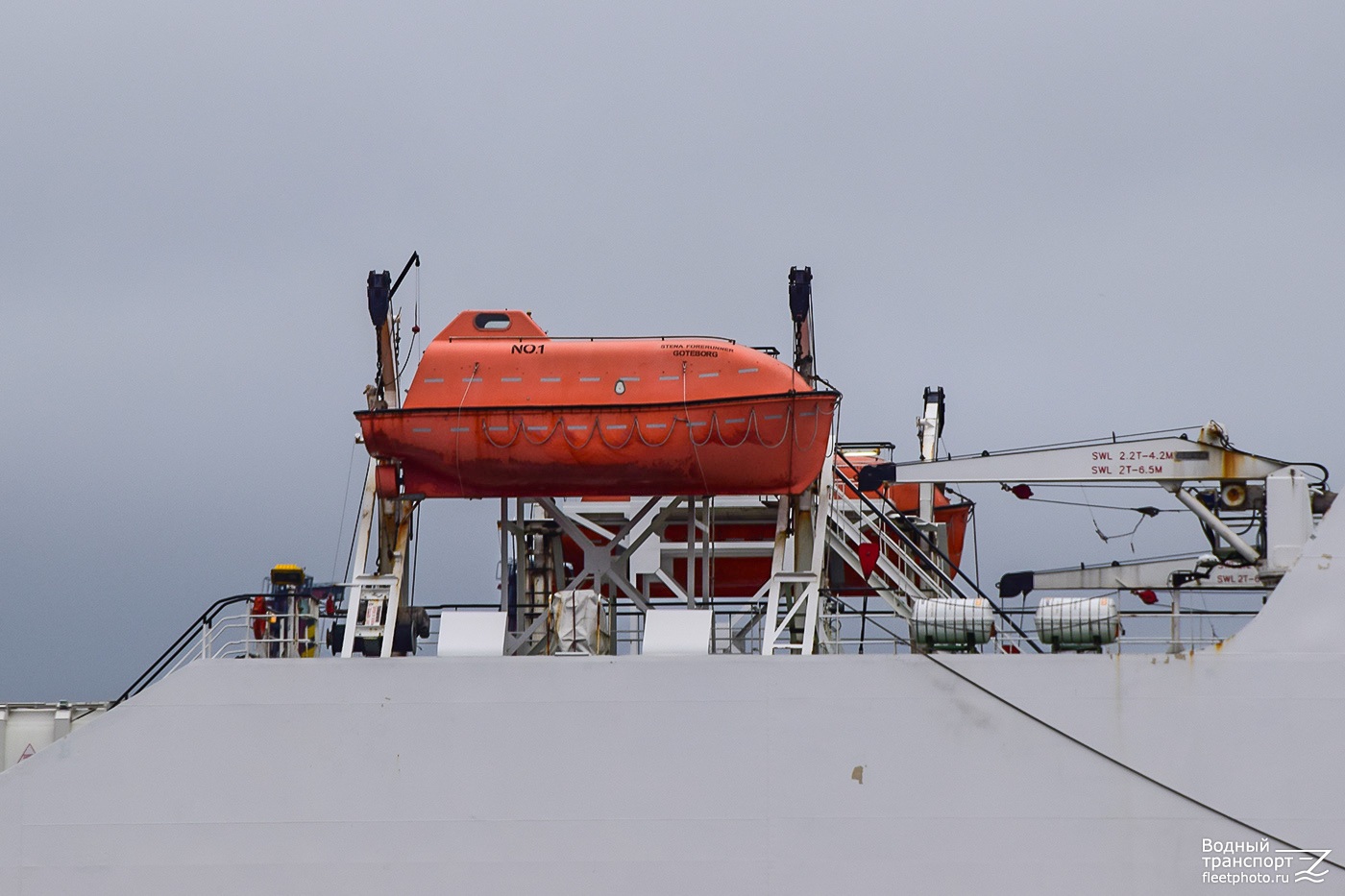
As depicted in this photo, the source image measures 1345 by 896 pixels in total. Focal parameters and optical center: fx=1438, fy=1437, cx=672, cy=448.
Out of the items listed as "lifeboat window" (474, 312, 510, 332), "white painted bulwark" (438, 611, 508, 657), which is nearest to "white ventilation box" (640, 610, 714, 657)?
"white painted bulwark" (438, 611, 508, 657)

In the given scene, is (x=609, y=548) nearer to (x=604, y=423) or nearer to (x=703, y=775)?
(x=604, y=423)

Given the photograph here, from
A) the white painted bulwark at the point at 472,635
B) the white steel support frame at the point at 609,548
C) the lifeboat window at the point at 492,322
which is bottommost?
the white painted bulwark at the point at 472,635

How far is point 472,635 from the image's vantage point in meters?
14.0

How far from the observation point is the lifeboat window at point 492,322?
53.4ft

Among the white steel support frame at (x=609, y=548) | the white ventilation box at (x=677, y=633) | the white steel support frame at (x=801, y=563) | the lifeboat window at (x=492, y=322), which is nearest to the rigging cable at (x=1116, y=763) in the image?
the white steel support frame at (x=801, y=563)

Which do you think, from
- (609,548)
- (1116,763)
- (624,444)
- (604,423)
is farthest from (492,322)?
(1116,763)

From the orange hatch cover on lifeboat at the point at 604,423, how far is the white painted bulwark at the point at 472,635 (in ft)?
6.10

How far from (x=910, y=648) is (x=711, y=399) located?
10.7 feet

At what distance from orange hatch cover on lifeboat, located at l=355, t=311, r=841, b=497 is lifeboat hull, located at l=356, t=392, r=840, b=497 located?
0.01m

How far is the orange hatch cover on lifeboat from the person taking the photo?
1500 cm

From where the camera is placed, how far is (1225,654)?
525 inches

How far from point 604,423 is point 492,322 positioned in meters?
2.18

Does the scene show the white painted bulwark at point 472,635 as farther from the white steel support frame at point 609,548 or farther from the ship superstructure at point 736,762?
the white steel support frame at point 609,548

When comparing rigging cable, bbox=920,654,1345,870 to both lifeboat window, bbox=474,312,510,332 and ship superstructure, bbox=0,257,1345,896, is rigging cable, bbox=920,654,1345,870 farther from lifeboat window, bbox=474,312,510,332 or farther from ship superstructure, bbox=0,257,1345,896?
lifeboat window, bbox=474,312,510,332
